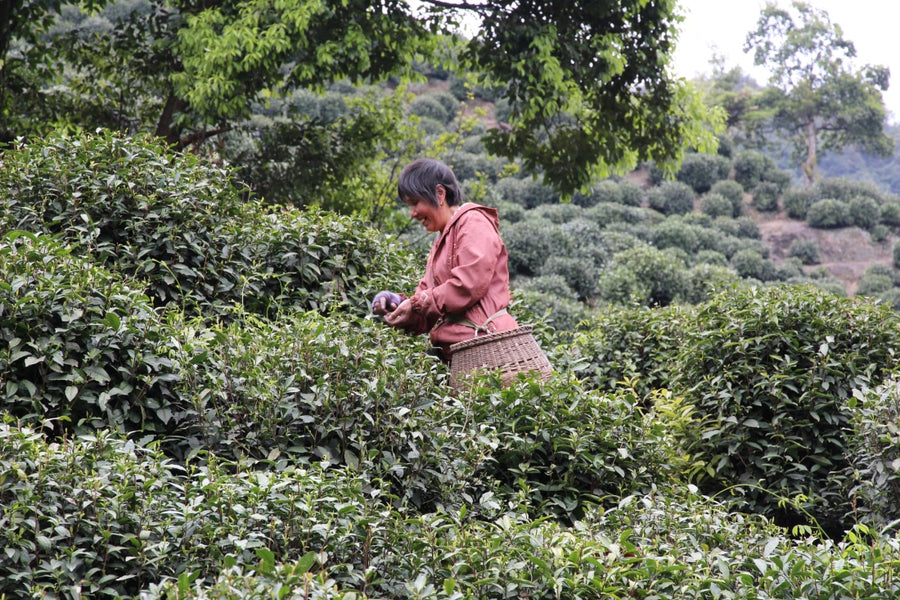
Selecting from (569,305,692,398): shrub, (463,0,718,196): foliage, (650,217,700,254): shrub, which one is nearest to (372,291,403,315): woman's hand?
(569,305,692,398): shrub

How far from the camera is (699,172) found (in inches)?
1240

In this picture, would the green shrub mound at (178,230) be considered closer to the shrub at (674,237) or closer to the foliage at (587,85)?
the foliage at (587,85)

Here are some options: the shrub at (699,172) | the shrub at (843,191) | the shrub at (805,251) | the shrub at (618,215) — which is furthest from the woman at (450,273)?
the shrub at (843,191)

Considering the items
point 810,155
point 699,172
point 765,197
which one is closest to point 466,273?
point 699,172

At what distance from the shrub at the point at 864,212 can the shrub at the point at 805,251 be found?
153 inches

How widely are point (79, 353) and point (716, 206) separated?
93.6 ft

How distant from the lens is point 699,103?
10.9m

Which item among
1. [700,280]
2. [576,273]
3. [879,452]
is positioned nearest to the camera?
[879,452]

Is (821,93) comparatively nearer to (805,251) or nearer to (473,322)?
(805,251)

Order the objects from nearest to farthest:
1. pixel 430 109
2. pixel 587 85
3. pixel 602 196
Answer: pixel 587 85 < pixel 602 196 < pixel 430 109

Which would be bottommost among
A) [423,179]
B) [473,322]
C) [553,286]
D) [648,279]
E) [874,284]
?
[874,284]

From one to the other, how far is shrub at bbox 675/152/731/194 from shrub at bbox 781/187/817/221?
108 inches

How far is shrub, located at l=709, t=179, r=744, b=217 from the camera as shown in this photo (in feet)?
101

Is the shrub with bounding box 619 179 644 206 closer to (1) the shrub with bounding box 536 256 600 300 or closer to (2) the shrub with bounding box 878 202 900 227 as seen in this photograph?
(2) the shrub with bounding box 878 202 900 227
